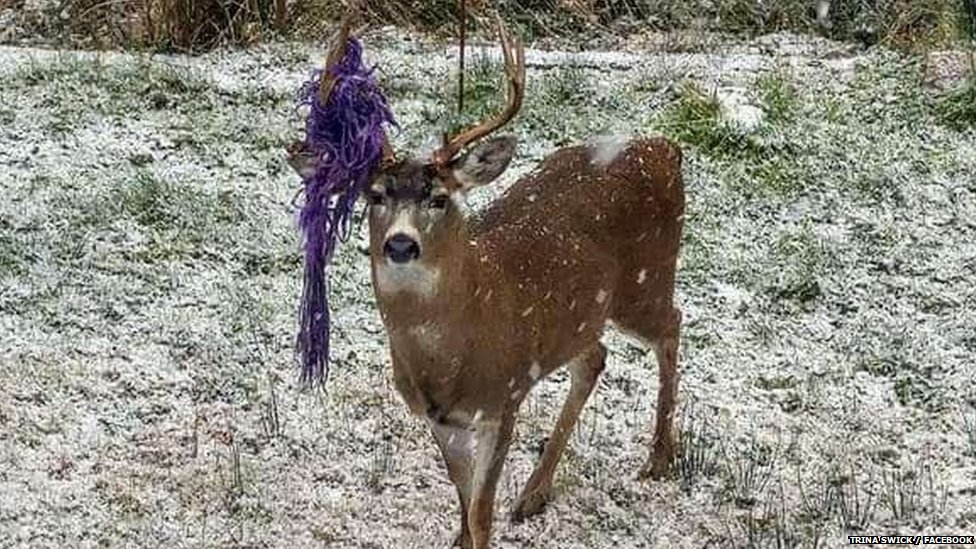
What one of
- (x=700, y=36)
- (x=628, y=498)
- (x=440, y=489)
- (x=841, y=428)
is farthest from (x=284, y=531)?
(x=700, y=36)

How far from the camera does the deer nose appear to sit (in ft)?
14.4

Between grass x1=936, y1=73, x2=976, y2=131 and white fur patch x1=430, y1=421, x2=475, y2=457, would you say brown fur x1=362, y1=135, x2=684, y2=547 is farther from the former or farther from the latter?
grass x1=936, y1=73, x2=976, y2=131

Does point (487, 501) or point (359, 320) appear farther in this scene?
point (359, 320)

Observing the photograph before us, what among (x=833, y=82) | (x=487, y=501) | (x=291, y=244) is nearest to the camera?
(x=487, y=501)

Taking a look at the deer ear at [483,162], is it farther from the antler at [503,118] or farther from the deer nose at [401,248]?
the deer nose at [401,248]

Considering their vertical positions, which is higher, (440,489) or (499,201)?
(499,201)

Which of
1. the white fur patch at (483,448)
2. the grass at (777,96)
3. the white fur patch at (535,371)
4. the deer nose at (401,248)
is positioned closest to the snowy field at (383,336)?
the grass at (777,96)

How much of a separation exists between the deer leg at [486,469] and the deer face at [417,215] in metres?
0.53

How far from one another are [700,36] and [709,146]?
1.89 meters

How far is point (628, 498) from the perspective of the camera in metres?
5.66

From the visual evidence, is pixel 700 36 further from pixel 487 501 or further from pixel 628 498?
pixel 487 501

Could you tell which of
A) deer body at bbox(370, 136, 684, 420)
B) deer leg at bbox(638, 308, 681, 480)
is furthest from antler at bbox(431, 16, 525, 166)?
deer leg at bbox(638, 308, 681, 480)

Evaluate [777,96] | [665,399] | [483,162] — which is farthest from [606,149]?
[777,96]

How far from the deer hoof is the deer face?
1206mm
